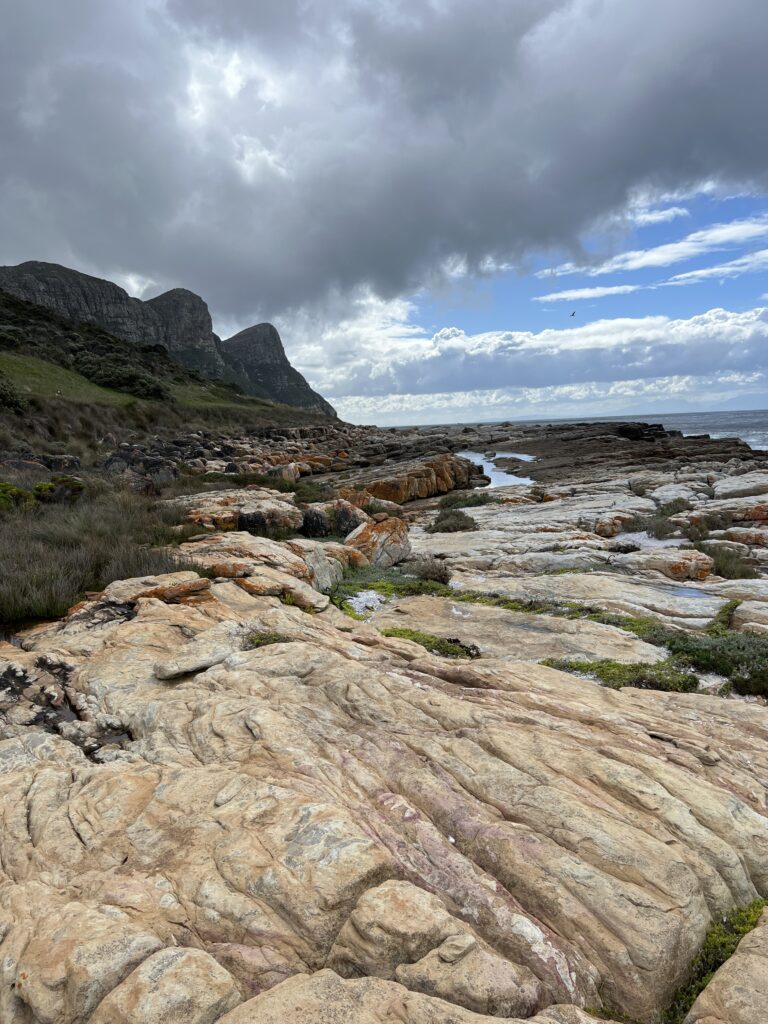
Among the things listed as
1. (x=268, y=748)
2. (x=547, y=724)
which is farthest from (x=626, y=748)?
(x=268, y=748)

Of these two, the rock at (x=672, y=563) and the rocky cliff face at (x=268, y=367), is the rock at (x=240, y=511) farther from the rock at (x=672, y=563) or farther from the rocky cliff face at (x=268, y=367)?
the rocky cliff face at (x=268, y=367)

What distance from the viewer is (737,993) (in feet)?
10.3

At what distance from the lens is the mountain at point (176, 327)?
115 metres

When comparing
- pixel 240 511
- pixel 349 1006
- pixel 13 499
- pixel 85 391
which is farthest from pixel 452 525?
pixel 85 391

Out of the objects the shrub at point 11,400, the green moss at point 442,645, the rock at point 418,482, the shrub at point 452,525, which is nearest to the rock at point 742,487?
the shrub at point 452,525

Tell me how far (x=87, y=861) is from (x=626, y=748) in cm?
492

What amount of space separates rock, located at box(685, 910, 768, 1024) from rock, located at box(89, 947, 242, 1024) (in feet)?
8.71

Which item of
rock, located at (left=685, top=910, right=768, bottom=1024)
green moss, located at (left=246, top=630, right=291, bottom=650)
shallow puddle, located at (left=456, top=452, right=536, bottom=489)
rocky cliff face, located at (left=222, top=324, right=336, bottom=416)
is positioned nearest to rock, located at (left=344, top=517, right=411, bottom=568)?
green moss, located at (left=246, top=630, right=291, bottom=650)

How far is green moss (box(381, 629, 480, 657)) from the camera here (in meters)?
9.20

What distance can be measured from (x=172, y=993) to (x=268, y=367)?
185124 mm

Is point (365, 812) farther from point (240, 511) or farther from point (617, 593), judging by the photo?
point (240, 511)

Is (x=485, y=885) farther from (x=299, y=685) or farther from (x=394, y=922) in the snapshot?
(x=299, y=685)

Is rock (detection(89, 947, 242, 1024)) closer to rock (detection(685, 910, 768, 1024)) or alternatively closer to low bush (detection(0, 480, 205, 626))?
rock (detection(685, 910, 768, 1024))

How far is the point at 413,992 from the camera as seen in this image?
2.87m
